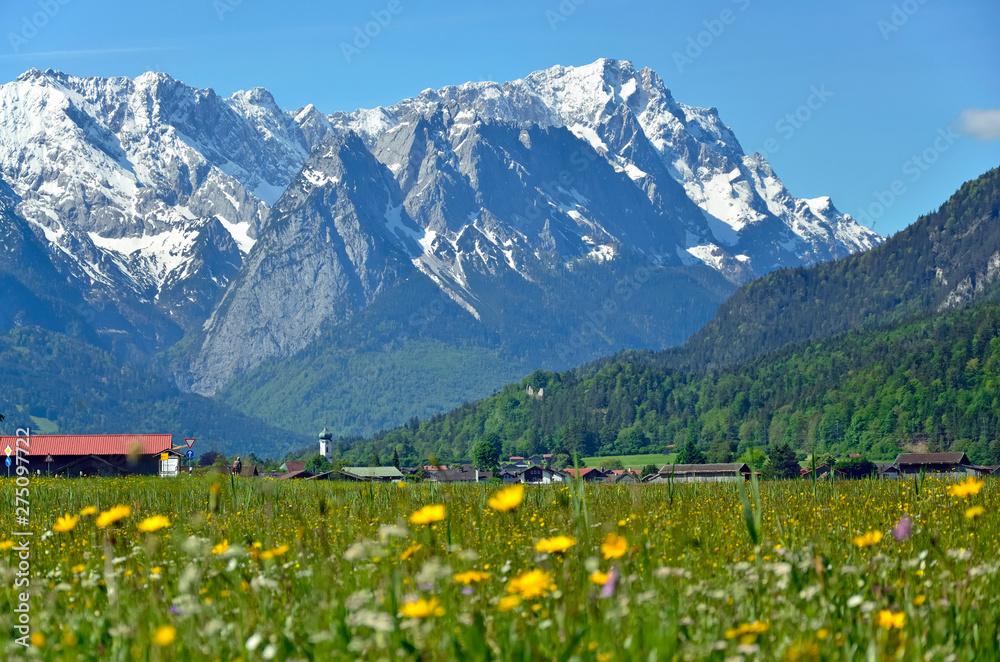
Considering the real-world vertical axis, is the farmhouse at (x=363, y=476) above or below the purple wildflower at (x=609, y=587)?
below

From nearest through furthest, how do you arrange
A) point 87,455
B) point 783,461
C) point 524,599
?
point 524,599, point 87,455, point 783,461

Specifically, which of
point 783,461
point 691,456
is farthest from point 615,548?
point 691,456

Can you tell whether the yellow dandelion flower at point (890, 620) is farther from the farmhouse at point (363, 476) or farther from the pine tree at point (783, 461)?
the pine tree at point (783, 461)

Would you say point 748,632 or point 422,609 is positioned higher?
point 422,609

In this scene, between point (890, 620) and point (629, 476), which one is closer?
point (890, 620)

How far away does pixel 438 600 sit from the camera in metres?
5.67

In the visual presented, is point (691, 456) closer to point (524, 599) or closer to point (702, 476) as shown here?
point (702, 476)

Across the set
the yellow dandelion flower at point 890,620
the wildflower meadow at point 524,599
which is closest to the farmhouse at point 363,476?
the wildflower meadow at point 524,599

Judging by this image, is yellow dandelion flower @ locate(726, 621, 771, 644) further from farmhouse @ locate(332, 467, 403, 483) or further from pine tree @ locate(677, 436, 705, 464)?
pine tree @ locate(677, 436, 705, 464)

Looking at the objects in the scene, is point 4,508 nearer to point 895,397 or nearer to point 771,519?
point 771,519

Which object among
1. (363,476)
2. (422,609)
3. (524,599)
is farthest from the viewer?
(363,476)

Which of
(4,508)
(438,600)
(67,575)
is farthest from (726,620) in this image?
(4,508)

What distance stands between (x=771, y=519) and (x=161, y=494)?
47.5 ft

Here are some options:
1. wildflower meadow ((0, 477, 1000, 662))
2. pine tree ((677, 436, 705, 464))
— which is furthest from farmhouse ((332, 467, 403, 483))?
pine tree ((677, 436, 705, 464))
